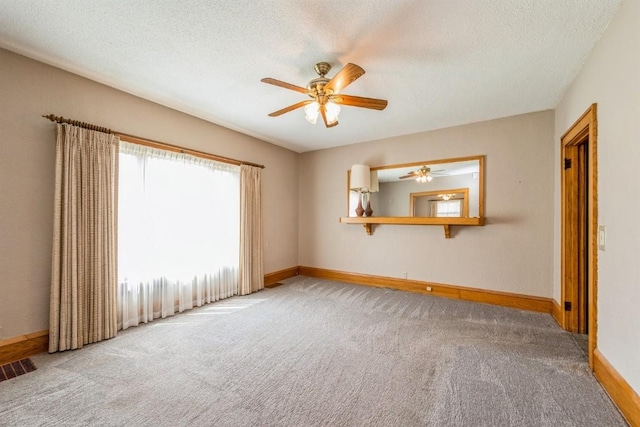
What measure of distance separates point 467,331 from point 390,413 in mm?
1609

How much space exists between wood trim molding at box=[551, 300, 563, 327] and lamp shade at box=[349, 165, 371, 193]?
284 cm

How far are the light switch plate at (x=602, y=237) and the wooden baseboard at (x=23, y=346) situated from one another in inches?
177

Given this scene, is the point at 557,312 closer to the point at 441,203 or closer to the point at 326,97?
the point at 441,203

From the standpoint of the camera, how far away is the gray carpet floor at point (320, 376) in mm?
1606

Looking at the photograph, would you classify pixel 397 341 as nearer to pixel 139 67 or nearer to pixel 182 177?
pixel 182 177

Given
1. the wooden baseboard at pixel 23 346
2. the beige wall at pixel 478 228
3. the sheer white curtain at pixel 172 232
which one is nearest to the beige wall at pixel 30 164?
the wooden baseboard at pixel 23 346

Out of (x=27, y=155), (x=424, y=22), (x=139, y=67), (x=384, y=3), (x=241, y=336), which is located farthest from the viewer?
(x=241, y=336)

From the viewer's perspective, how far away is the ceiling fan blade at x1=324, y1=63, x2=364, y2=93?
1.92 metres

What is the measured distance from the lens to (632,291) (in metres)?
1.57

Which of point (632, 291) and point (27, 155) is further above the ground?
point (27, 155)

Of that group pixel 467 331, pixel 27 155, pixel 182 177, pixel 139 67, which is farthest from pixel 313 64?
pixel 467 331

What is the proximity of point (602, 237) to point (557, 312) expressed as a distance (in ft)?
5.25

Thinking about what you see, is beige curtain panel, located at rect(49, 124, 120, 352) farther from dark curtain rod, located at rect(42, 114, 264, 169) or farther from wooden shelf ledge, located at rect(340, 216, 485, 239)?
wooden shelf ledge, located at rect(340, 216, 485, 239)

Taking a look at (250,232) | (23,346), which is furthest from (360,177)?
(23,346)
